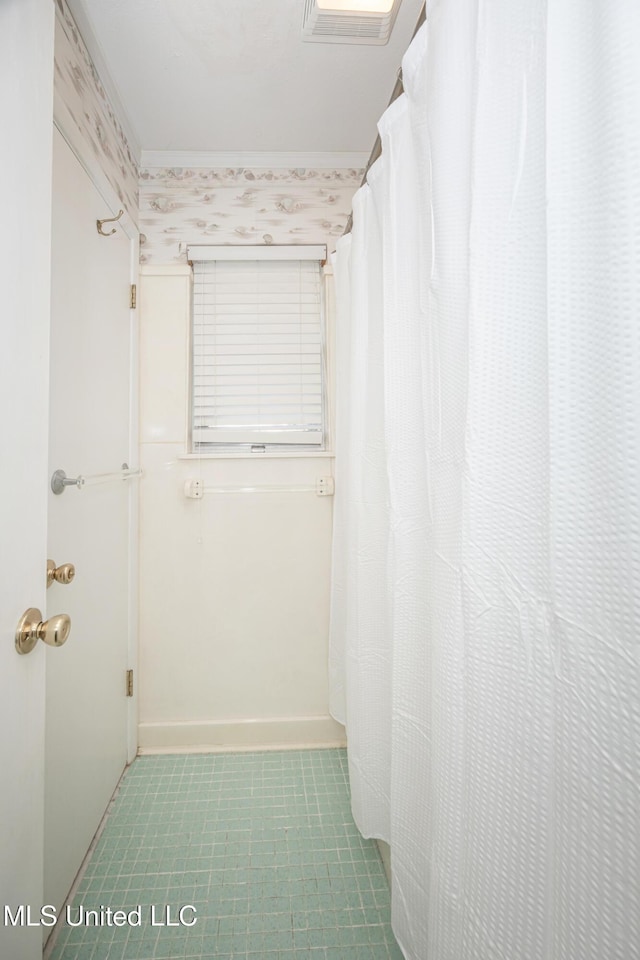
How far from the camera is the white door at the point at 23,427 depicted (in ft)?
2.15

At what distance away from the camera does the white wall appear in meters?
1.85

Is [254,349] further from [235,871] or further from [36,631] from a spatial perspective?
[235,871]

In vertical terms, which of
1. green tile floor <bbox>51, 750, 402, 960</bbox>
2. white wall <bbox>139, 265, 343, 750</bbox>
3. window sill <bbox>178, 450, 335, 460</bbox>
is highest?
window sill <bbox>178, 450, 335, 460</bbox>

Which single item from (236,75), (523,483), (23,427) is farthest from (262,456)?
(523,483)

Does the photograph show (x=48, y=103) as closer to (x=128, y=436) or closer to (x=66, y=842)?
(x=128, y=436)

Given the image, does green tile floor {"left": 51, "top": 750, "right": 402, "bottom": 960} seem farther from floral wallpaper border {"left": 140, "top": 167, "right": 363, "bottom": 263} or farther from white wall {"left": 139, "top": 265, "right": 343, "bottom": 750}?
floral wallpaper border {"left": 140, "top": 167, "right": 363, "bottom": 263}

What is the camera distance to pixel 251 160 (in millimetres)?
1894

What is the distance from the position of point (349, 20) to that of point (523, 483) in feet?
5.05

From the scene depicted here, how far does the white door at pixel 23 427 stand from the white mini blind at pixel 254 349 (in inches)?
43.9

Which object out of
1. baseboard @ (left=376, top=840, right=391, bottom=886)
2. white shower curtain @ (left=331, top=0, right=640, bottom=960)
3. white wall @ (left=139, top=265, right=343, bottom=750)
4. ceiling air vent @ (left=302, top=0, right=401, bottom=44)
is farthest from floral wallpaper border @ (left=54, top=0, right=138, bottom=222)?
baseboard @ (left=376, top=840, right=391, bottom=886)

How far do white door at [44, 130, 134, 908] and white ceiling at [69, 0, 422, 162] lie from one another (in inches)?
17.7

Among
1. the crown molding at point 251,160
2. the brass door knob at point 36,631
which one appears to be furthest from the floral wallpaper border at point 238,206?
the brass door knob at point 36,631

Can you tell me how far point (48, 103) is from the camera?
0.78 m

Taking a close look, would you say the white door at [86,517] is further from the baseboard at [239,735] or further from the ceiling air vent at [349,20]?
the ceiling air vent at [349,20]
